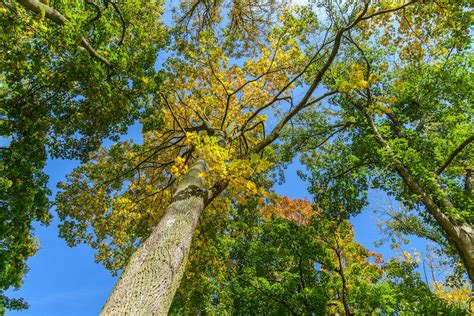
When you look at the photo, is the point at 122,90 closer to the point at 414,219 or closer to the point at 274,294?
the point at 274,294

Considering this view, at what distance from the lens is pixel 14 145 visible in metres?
6.71

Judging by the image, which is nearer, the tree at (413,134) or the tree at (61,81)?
the tree at (61,81)

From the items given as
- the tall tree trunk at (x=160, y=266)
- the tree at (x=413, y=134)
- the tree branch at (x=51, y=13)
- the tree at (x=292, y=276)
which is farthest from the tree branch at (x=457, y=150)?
the tree branch at (x=51, y=13)

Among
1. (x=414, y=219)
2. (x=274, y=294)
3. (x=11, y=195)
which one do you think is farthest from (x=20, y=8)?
(x=414, y=219)

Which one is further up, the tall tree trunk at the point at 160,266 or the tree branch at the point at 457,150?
the tree branch at the point at 457,150

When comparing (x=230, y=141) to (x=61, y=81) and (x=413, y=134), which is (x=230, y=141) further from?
(x=413, y=134)

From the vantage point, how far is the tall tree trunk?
263cm

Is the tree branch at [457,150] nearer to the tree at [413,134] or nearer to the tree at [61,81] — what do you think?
the tree at [413,134]

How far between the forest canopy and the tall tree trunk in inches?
0.9

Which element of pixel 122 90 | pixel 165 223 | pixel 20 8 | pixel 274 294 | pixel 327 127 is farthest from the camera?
pixel 327 127

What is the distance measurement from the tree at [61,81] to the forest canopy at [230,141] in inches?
1.4

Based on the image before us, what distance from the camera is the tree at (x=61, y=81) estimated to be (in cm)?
445

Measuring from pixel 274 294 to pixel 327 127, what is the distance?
6.33 meters

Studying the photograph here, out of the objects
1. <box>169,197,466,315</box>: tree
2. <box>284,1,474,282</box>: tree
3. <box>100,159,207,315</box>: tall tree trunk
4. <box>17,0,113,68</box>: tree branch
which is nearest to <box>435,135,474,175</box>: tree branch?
<box>284,1,474,282</box>: tree
